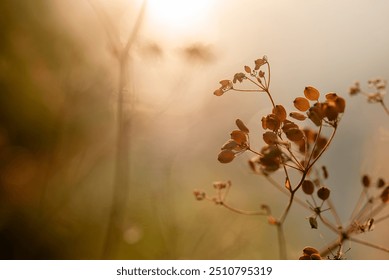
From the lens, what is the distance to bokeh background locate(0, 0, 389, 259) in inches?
59.4

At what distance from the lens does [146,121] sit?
1.63m

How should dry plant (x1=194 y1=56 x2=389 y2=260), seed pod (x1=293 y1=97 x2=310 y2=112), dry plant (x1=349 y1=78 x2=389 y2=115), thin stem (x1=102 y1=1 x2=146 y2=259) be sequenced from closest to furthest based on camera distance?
dry plant (x1=194 y1=56 x2=389 y2=260) < seed pod (x1=293 y1=97 x2=310 y2=112) < dry plant (x1=349 y1=78 x2=389 y2=115) < thin stem (x1=102 y1=1 x2=146 y2=259)

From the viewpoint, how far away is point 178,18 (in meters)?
1.67

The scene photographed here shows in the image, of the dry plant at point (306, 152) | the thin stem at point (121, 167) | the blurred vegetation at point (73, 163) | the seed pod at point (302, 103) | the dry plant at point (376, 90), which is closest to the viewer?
the dry plant at point (306, 152)

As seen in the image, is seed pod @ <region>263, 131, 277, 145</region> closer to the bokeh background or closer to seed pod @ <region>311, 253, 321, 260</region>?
seed pod @ <region>311, 253, 321, 260</region>

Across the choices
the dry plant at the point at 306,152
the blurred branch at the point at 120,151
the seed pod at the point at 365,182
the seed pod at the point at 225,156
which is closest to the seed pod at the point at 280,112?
the dry plant at the point at 306,152

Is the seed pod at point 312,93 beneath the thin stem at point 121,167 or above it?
above

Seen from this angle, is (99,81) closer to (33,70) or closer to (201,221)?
(33,70)

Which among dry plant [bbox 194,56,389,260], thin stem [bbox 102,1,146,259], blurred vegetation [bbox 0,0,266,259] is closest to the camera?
dry plant [bbox 194,56,389,260]

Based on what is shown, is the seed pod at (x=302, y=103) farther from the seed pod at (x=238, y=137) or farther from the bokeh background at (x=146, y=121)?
the bokeh background at (x=146, y=121)

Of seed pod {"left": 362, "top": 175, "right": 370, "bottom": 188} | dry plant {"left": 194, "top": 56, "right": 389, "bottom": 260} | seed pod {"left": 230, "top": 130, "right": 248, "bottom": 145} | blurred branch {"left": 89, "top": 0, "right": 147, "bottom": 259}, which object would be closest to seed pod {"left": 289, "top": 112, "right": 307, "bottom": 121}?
dry plant {"left": 194, "top": 56, "right": 389, "bottom": 260}

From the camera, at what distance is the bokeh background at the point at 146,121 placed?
1510mm

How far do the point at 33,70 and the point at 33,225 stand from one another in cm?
72

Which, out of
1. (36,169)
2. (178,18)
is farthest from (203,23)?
(36,169)
